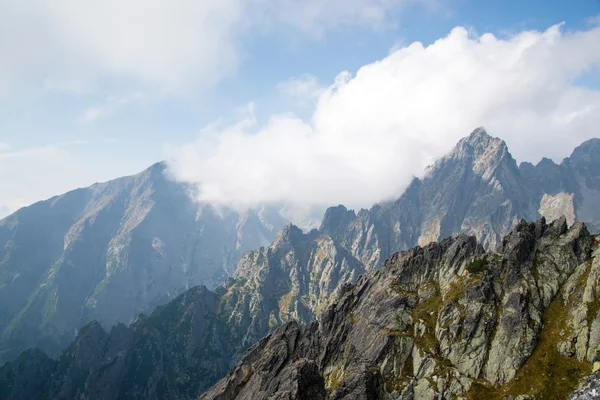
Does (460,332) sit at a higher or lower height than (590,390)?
higher

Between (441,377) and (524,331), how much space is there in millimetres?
24748

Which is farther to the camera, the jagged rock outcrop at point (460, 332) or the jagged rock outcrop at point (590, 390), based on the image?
the jagged rock outcrop at point (460, 332)

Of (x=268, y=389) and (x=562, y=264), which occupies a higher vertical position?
(x=562, y=264)

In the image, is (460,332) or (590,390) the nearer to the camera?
(590,390)

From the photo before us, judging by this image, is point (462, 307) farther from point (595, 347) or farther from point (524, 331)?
point (595, 347)

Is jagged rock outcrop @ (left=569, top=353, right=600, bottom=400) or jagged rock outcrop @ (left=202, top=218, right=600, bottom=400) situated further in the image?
jagged rock outcrop @ (left=202, top=218, right=600, bottom=400)

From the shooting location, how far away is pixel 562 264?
107m

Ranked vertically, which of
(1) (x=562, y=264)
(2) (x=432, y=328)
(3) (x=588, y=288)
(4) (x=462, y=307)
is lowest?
(2) (x=432, y=328)

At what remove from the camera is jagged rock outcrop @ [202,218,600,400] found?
8638cm

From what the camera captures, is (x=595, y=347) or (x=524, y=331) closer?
(x=595, y=347)

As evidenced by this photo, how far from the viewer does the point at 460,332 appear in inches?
4139

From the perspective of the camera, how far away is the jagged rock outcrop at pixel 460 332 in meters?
86.4

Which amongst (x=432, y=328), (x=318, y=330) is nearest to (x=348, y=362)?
(x=318, y=330)

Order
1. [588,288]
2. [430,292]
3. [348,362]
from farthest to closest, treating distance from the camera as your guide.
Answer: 1. [430,292]
2. [348,362]
3. [588,288]
